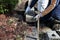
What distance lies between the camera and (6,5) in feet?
29.5

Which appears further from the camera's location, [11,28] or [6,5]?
[6,5]

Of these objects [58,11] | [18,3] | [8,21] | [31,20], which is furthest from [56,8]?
[18,3]

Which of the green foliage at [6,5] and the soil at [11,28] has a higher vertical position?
the green foliage at [6,5]

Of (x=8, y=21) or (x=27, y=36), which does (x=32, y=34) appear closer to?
(x=27, y=36)

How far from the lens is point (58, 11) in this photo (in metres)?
7.78

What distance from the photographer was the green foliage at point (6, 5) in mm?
8805

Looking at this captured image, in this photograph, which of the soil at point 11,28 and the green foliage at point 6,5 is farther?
the green foliage at point 6,5

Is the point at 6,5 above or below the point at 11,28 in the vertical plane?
above

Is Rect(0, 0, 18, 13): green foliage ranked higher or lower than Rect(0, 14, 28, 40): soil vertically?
higher

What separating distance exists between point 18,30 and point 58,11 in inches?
51.2

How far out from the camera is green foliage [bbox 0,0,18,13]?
28.9ft

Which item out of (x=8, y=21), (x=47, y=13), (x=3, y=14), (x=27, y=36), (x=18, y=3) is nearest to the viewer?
(x=27, y=36)

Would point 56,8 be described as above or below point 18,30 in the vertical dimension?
above

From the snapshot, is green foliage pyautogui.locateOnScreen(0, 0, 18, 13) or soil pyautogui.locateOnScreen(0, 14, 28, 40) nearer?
soil pyautogui.locateOnScreen(0, 14, 28, 40)
